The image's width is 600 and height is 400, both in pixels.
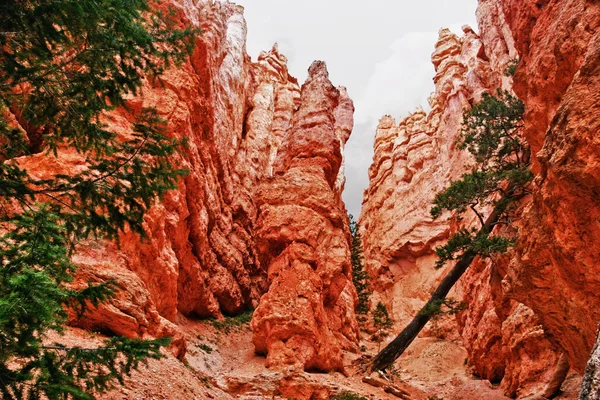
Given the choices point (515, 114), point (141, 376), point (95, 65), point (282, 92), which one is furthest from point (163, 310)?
point (282, 92)

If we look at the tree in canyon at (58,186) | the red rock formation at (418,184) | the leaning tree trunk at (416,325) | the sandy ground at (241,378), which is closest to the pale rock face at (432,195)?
the red rock formation at (418,184)

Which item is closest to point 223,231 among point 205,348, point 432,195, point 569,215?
point 205,348

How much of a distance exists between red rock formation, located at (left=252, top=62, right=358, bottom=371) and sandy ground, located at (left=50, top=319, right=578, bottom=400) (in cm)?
120

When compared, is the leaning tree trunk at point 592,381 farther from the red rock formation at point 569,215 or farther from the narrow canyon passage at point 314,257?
the red rock formation at point 569,215

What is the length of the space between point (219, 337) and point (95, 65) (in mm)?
17494

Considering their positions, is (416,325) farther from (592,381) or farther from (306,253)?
(592,381)

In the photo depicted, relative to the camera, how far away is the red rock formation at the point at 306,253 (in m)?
16.1

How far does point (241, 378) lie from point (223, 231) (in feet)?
46.8

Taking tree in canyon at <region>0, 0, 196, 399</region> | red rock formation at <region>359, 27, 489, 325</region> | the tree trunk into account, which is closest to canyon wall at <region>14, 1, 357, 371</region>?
tree in canyon at <region>0, 0, 196, 399</region>

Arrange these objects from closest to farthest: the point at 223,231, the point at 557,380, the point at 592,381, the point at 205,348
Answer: the point at 592,381 < the point at 557,380 < the point at 205,348 < the point at 223,231

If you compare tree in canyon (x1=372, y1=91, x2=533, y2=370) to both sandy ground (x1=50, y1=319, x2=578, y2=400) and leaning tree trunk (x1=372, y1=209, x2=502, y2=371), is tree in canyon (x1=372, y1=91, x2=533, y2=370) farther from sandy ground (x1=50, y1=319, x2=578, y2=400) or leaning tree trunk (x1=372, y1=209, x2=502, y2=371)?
sandy ground (x1=50, y1=319, x2=578, y2=400)

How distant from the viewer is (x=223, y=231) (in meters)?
27.0

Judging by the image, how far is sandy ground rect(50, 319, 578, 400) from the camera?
30.7 ft

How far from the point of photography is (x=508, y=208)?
19.0 m
